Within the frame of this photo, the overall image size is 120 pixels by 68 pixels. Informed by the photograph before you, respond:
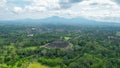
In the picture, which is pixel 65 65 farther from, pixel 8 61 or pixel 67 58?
pixel 8 61

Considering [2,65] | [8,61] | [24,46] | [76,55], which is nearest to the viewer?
[2,65]

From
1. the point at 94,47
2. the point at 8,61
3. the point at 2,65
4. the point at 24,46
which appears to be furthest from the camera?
the point at 24,46

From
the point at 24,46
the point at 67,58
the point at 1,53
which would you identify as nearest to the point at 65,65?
the point at 67,58

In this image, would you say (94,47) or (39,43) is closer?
(94,47)

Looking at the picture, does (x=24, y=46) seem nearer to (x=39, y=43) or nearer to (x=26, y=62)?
(x=39, y=43)

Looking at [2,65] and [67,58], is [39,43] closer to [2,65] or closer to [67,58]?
[67,58]

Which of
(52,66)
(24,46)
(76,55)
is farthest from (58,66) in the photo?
(24,46)

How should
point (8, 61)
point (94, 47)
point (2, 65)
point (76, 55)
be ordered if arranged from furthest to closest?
Result: point (94, 47) → point (76, 55) → point (8, 61) → point (2, 65)

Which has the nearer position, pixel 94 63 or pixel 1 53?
pixel 94 63

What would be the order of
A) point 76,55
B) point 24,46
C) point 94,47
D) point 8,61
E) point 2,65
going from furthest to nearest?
point 24,46, point 94,47, point 76,55, point 8,61, point 2,65
